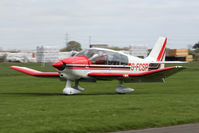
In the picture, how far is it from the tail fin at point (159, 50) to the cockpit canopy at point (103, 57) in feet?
8.92

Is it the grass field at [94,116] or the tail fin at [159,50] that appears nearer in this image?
the grass field at [94,116]

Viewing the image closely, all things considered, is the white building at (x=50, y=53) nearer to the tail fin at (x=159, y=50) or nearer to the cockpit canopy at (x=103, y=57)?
the tail fin at (x=159, y=50)

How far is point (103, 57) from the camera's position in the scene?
1880cm

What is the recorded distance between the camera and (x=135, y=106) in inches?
505

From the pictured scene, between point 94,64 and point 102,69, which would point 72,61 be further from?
point 102,69

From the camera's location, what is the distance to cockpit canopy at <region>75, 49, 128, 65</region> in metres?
18.6

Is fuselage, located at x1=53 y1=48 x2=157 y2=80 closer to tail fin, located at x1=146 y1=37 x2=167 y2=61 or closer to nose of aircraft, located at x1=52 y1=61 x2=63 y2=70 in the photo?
nose of aircraft, located at x1=52 y1=61 x2=63 y2=70

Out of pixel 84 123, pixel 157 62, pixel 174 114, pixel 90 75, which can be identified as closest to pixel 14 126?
pixel 84 123

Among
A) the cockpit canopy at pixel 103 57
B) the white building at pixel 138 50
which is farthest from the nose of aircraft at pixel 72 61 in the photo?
the white building at pixel 138 50

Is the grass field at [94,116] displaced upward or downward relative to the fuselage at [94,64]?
downward

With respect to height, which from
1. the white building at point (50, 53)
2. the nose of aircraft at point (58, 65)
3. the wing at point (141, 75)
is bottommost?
the white building at point (50, 53)

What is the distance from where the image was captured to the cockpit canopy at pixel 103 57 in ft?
61.1

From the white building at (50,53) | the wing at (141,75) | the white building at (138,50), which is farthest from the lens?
the white building at (138,50)

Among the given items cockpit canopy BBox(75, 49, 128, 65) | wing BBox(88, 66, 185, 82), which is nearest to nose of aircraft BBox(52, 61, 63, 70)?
cockpit canopy BBox(75, 49, 128, 65)
